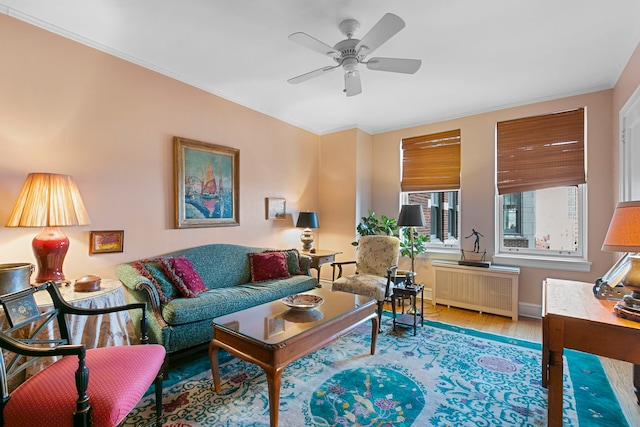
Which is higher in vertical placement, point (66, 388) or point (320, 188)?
point (320, 188)

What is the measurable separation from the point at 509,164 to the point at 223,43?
379 cm

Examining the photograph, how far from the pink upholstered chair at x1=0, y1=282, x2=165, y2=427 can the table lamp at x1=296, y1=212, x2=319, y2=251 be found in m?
2.88

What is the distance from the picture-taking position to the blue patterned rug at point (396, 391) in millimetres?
1855

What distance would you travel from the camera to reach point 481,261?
13.3 feet

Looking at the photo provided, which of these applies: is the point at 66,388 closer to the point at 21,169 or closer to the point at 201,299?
the point at 201,299

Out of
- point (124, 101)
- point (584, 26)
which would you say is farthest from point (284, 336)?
point (584, 26)

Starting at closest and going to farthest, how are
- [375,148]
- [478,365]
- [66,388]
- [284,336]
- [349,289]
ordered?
[66,388] → [284,336] → [478,365] → [349,289] → [375,148]

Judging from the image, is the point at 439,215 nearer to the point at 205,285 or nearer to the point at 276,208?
the point at 276,208

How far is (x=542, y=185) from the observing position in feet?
12.4

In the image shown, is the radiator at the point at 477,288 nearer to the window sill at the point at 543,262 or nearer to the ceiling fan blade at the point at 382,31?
the window sill at the point at 543,262

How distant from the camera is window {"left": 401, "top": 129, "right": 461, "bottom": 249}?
4.46 meters

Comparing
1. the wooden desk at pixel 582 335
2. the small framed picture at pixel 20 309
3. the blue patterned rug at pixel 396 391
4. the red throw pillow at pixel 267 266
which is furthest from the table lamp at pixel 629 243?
the small framed picture at pixel 20 309

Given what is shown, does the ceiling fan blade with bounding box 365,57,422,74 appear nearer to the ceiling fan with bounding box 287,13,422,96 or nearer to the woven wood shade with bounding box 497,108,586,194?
the ceiling fan with bounding box 287,13,422,96

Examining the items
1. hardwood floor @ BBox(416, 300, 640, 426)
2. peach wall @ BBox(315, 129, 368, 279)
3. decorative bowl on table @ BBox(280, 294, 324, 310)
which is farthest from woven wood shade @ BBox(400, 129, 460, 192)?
decorative bowl on table @ BBox(280, 294, 324, 310)
